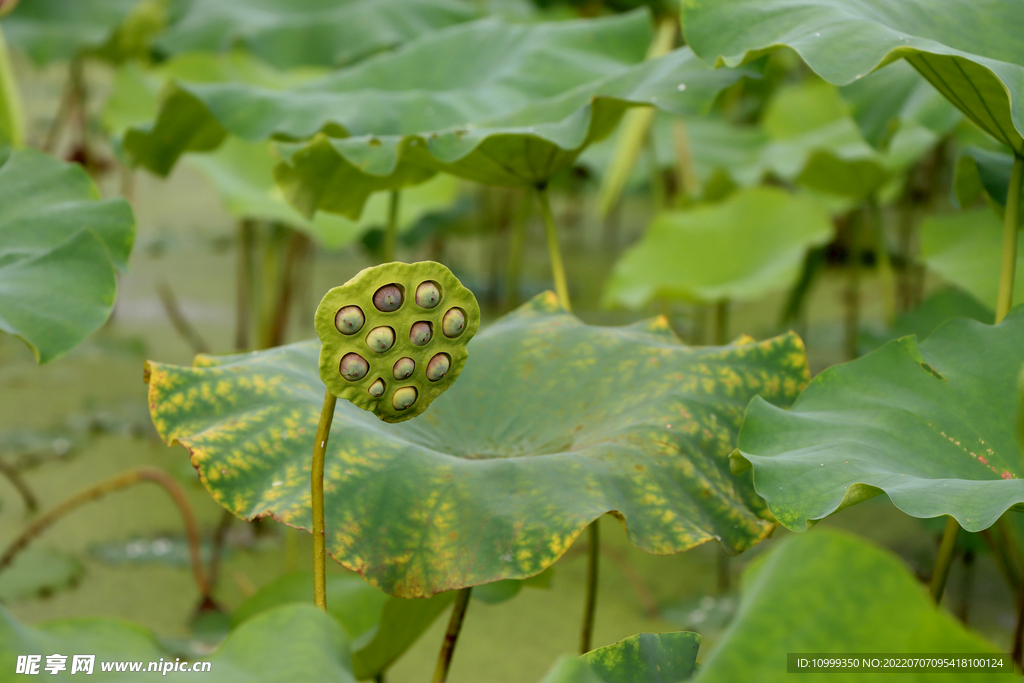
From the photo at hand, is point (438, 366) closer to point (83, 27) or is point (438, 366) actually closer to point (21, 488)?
point (21, 488)

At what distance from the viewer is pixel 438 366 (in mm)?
667

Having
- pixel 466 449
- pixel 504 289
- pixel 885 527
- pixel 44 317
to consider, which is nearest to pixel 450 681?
pixel 466 449

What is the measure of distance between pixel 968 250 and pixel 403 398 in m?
1.12

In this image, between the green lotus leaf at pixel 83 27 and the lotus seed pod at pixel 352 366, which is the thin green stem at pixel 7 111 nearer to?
the green lotus leaf at pixel 83 27

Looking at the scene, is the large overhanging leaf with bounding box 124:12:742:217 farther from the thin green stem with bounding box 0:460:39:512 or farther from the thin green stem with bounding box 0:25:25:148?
the thin green stem with bounding box 0:460:39:512

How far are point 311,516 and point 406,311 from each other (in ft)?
0.68

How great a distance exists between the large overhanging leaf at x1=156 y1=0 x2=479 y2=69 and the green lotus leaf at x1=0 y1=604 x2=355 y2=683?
172 cm

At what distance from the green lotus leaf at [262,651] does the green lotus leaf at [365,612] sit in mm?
307

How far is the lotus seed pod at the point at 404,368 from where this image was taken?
2.12 ft

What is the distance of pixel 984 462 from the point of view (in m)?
0.73

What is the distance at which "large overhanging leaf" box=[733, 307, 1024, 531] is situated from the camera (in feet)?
2.10

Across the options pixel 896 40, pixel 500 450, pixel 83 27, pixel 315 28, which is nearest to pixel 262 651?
pixel 500 450

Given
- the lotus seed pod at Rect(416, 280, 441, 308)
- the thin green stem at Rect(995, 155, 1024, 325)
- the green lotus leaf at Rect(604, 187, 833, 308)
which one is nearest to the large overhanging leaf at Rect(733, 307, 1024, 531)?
the thin green stem at Rect(995, 155, 1024, 325)

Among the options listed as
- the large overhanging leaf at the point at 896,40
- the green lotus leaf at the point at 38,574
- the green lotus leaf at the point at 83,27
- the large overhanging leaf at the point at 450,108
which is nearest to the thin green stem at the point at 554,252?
the large overhanging leaf at the point at 450,108
